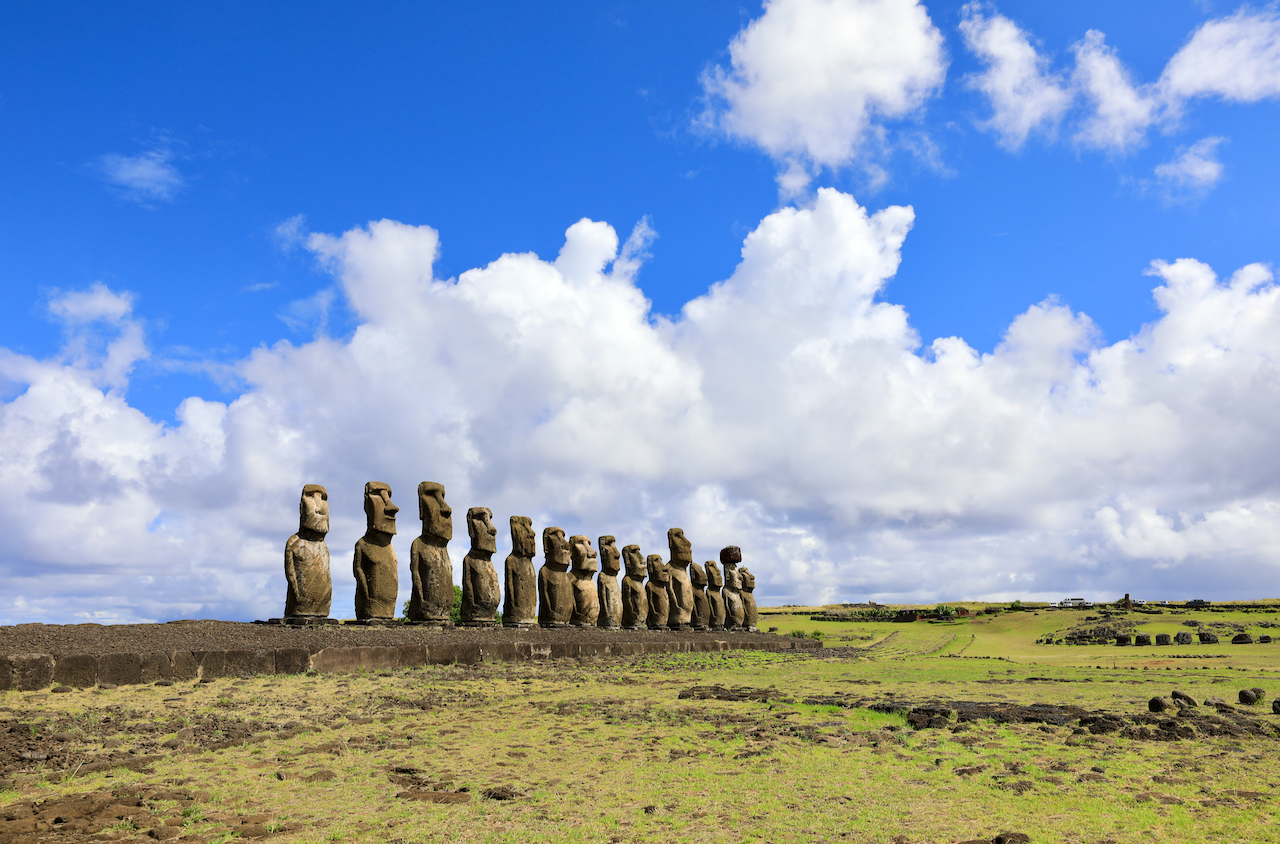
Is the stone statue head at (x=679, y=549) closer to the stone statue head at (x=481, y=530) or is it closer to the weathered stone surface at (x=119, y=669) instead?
the stone statue head at (x=481, y=530)

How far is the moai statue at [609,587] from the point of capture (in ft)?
78.1

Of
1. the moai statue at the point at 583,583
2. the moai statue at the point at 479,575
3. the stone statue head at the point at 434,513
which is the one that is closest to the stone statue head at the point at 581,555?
the moai statue at the point at 583,583

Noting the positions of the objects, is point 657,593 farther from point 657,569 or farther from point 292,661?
point 292,661

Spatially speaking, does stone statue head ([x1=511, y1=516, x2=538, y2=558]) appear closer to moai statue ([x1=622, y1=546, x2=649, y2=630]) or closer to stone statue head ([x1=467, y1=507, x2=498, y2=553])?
stone statue head ([x1=467, y1=507, x2=498, y2=553])

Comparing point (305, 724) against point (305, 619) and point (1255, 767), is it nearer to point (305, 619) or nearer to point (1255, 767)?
point (1255, 767)

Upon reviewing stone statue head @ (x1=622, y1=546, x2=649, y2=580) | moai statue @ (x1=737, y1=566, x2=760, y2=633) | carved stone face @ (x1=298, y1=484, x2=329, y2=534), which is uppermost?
carved stone face @ (x1=298, y1=484, x2=329, y2=534)

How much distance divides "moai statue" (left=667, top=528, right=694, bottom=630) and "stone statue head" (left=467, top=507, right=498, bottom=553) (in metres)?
9.57

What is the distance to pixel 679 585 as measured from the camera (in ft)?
91.1

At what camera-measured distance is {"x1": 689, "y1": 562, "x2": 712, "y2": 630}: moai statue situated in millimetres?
28389

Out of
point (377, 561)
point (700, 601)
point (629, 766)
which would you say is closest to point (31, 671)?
point (629, 766)

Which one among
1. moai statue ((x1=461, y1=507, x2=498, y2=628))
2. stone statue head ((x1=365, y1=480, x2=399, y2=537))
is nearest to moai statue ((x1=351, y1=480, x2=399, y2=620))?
stone statue head ((x1=365, y1=480, x2=399, y2=537))

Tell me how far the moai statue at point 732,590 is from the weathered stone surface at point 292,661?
21.6m

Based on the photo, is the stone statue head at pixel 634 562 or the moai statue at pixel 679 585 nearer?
the stone statue head at pixel 634 562

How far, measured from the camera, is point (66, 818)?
4.06 meters
